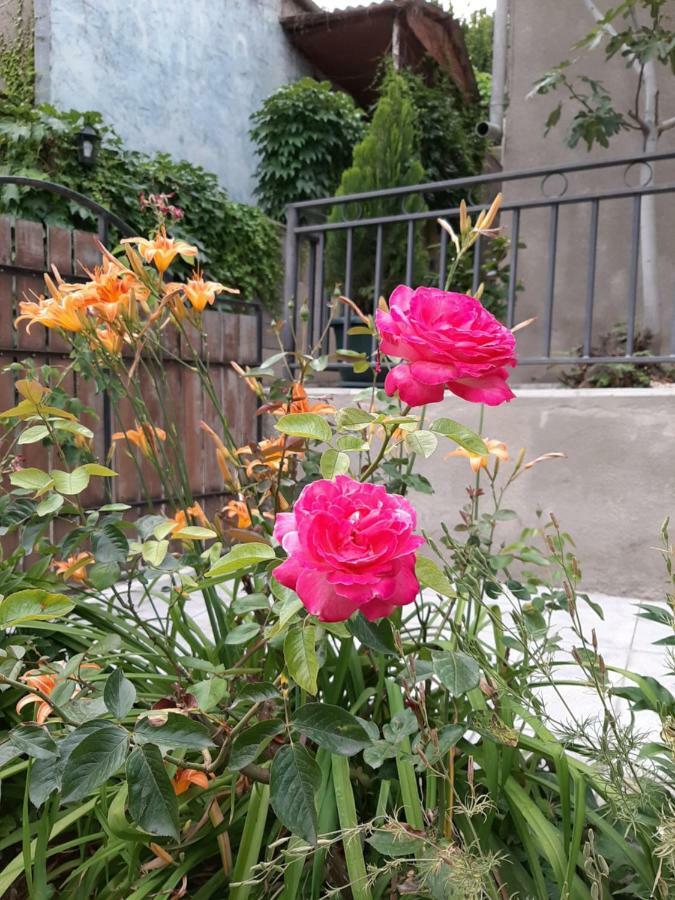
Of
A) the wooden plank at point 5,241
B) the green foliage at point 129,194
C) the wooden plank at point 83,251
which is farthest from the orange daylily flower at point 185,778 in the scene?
the green foliage at point 129,194

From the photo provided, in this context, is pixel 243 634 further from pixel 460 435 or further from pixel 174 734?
pixel 460 435

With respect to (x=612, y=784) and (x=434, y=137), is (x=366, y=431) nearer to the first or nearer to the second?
(x=612, y=784)

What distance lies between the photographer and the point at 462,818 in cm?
92

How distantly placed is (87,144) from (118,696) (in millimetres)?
5508

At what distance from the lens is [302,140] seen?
7500 millimetres

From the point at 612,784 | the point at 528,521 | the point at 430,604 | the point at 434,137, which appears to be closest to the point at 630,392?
the point at 528,521

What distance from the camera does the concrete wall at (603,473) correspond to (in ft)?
9.28

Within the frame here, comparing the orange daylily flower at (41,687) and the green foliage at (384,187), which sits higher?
the green foliage at (384,187)

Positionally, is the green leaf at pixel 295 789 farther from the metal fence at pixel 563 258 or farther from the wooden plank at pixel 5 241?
the metal fence at pixel 563 258

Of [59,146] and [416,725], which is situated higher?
[59,146]

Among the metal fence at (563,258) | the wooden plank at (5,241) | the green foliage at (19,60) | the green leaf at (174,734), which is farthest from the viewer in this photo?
the green foliage at (19,60)

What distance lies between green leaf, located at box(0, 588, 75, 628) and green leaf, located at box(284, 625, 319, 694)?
0.25 meters

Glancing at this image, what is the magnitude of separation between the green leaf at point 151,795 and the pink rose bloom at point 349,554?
0.74 feet

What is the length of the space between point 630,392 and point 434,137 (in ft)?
22.9
